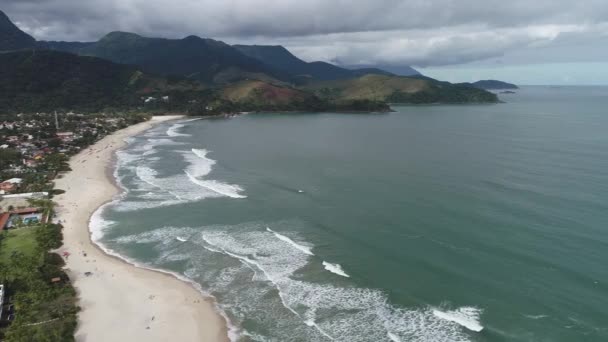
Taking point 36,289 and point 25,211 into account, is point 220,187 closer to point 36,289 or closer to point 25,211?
point 25,211

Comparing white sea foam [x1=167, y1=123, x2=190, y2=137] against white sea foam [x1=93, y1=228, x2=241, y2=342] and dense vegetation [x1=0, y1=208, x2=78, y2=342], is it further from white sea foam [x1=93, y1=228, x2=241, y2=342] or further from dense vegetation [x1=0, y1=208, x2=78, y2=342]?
white sea foam [x1=93, y1=228, x2=241, y2=342]

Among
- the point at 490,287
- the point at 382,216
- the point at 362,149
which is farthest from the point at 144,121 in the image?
the point at 490,287

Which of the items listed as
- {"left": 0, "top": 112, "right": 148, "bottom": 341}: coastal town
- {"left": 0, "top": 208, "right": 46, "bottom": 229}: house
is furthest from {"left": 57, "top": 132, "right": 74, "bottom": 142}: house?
{"left": 0, "top": 208, "right": 46, "bottom": 229}: house

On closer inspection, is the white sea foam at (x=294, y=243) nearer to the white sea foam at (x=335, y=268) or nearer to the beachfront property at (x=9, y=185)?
the white sea foam at (x=335, y=268)

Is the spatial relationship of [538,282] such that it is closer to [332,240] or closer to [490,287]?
[490,287]

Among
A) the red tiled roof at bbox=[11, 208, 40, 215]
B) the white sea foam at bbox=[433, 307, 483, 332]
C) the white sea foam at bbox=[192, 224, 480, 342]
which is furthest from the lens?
the red tiled roof at bbox=[11, 208, 40, 215]
